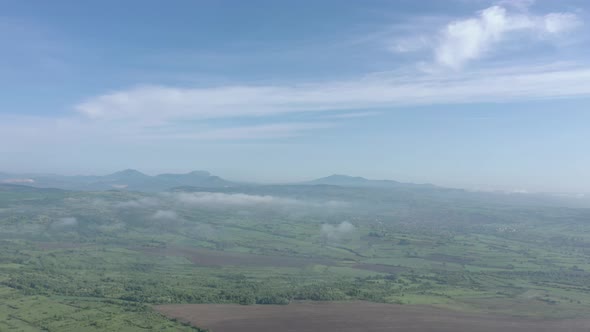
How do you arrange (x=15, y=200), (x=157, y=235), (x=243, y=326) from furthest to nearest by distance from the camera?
(x=15, y=200), (x=157, y=235), (x=243, y=326)

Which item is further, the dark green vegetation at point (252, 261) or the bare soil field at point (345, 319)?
the dark green vegetation at point (252, 261)

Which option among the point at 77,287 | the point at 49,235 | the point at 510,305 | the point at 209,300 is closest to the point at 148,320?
the point at 209,300

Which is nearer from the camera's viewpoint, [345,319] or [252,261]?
[345,319]

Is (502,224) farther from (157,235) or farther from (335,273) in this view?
(157,235)

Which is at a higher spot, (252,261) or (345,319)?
(345,319)

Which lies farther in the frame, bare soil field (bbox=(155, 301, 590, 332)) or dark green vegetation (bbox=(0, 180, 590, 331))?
dark green vegetation (bbox=(0, 180, 590, 331))
